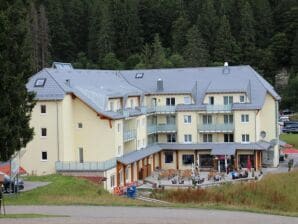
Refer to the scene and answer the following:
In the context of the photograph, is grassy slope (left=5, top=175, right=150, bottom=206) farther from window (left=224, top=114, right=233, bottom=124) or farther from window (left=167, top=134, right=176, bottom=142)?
window (left=224, top=114, right=233, bottom=124)

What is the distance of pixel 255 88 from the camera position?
57.1 meters

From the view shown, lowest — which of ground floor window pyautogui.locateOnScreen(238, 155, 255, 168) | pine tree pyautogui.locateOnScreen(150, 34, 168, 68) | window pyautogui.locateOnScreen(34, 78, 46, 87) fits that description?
ground floor window pyautogui.locateOnScreen(238, 155, 255, 168)

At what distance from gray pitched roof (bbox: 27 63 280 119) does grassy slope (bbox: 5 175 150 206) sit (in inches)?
359

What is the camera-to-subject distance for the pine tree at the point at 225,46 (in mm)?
94762

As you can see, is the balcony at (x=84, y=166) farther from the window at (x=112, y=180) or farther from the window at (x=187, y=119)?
the window at (x=187, y=119)

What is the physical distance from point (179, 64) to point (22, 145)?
57.0m

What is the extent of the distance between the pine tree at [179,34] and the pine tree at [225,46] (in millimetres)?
6178

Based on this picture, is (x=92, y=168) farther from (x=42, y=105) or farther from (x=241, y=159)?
(x=241, y=159)

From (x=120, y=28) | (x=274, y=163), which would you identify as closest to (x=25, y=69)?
(x=274, y=163)

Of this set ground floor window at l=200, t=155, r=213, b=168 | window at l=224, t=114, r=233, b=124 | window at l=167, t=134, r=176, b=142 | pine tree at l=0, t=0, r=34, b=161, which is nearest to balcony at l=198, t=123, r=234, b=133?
window at l=224, t=114, r=233, b=124

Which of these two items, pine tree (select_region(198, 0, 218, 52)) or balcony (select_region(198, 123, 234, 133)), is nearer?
balcony (select_region(198, 123, 234, 133))

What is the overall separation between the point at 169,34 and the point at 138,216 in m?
89.2

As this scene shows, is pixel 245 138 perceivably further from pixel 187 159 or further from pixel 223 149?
pixel 187 159

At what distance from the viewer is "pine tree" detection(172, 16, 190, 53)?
3954 inches
